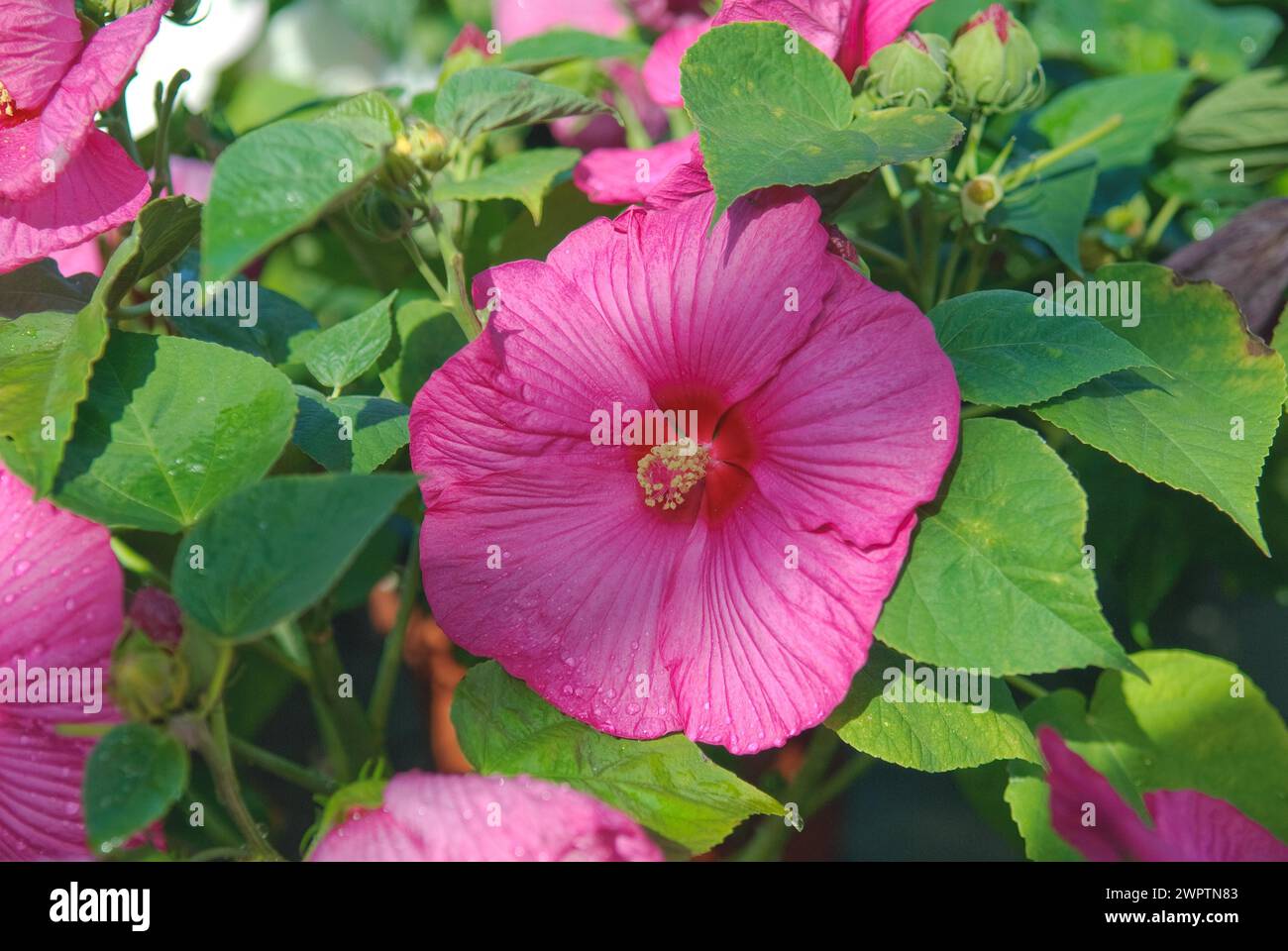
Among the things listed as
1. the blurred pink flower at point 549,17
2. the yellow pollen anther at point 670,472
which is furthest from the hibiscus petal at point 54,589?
the blurred pink flower at point 549,17

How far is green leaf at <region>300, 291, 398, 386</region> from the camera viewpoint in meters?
0.54

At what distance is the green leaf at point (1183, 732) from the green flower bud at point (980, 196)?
248mm

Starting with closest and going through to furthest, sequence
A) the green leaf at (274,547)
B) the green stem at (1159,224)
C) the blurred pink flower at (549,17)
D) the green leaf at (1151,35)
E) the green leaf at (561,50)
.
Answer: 1. the green leaf at (274,547)
2. the green leaf at (561,50)
3. the green stem at (1159,224)
4. the green leaf at (1151,35)
5. the blurred pink flower at (549,17)

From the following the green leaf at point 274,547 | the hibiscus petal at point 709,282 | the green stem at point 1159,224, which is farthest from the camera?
the green stem at point 1159,224

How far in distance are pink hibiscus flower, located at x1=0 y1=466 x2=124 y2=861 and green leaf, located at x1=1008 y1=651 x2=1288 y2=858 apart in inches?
16.2

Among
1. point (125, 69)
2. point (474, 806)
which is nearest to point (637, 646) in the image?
point (474, 806)

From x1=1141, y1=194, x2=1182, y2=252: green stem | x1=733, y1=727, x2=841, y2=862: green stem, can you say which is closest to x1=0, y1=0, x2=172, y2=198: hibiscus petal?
x1=733, y1=727, x2=841, y2=862: green stem

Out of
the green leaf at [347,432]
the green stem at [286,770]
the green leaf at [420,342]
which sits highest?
the green leaf at [420,342]

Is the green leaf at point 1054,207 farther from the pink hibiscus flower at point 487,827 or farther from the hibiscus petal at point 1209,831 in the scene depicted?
the pink hibiscus flower at point 487,827

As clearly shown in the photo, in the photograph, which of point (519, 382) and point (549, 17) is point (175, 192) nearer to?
point (519, 382)

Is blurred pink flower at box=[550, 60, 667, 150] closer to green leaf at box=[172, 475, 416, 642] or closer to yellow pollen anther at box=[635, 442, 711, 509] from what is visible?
yellow pollen anther at box=[635, 442, 711, 509]

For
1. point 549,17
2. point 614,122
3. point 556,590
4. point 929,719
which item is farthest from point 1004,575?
point 549,17

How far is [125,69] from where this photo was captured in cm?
48

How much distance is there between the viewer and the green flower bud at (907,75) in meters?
0.55
